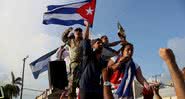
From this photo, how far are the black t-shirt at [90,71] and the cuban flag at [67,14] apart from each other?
4.16 meters

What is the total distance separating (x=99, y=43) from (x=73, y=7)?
5465mm

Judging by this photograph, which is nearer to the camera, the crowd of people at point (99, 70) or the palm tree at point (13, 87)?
the crowd of people at point (99, 70)

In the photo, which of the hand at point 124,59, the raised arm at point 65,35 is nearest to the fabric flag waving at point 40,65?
the raised arm at point 65,35

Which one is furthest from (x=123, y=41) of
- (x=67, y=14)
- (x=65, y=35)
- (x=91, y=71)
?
(x=67, y=14)

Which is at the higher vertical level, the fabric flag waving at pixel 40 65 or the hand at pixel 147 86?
the fabric flag waving at pixel 40 65

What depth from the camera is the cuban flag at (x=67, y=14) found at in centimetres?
1064

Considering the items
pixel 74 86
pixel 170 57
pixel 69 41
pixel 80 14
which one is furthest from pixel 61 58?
pixel 170 57

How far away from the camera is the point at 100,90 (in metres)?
5.88

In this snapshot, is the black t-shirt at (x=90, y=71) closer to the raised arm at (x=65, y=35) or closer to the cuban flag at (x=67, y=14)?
the raised arm at (x=65, y=35)

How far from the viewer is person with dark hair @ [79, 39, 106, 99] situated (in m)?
5.82

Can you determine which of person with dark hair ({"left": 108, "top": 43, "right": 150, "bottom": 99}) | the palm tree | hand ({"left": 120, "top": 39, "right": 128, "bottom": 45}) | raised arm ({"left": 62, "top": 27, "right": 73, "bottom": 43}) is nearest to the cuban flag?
raised arm ({"left": 62, "top": 27, "right": 73, "bottom": 43})

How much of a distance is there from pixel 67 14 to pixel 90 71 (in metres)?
5.36

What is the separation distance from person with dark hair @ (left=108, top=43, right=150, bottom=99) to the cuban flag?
3.69 m

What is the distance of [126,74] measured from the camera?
658cm
